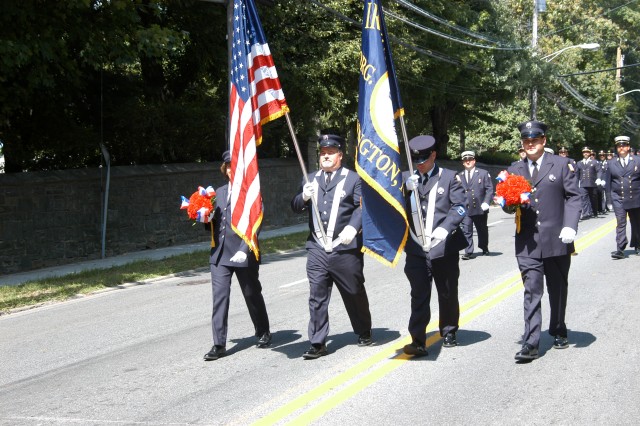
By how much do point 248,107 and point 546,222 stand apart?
9.34 feet

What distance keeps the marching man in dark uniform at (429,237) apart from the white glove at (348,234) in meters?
0.49

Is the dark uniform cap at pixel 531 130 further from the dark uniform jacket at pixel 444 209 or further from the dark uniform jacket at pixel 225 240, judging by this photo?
the dark uniform jacket at pixel 225 240

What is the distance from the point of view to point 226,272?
8367 millimetres

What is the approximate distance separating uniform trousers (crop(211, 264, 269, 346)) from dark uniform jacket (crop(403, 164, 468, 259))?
152 cm

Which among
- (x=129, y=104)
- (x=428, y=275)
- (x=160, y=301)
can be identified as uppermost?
(x=129, y=104)

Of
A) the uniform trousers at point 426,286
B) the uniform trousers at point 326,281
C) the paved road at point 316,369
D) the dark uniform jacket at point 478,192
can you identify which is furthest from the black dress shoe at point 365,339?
the dark uniform jacket at point 478,192

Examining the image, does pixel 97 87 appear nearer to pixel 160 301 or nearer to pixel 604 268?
pixel 160 301

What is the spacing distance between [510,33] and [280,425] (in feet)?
130

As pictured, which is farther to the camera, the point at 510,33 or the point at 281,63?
the point at 510,33

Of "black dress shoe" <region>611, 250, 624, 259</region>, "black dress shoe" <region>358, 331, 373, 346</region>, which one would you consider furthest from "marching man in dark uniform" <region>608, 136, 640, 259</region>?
"black dress shoe" <region>358, 331, 373, 346</region>

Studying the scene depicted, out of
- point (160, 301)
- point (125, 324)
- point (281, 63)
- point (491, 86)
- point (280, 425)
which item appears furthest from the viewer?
point (491, 86)

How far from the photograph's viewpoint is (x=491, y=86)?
42.8 m

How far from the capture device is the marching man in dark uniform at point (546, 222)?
7.84m

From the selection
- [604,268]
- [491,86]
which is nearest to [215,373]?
[604,268]
